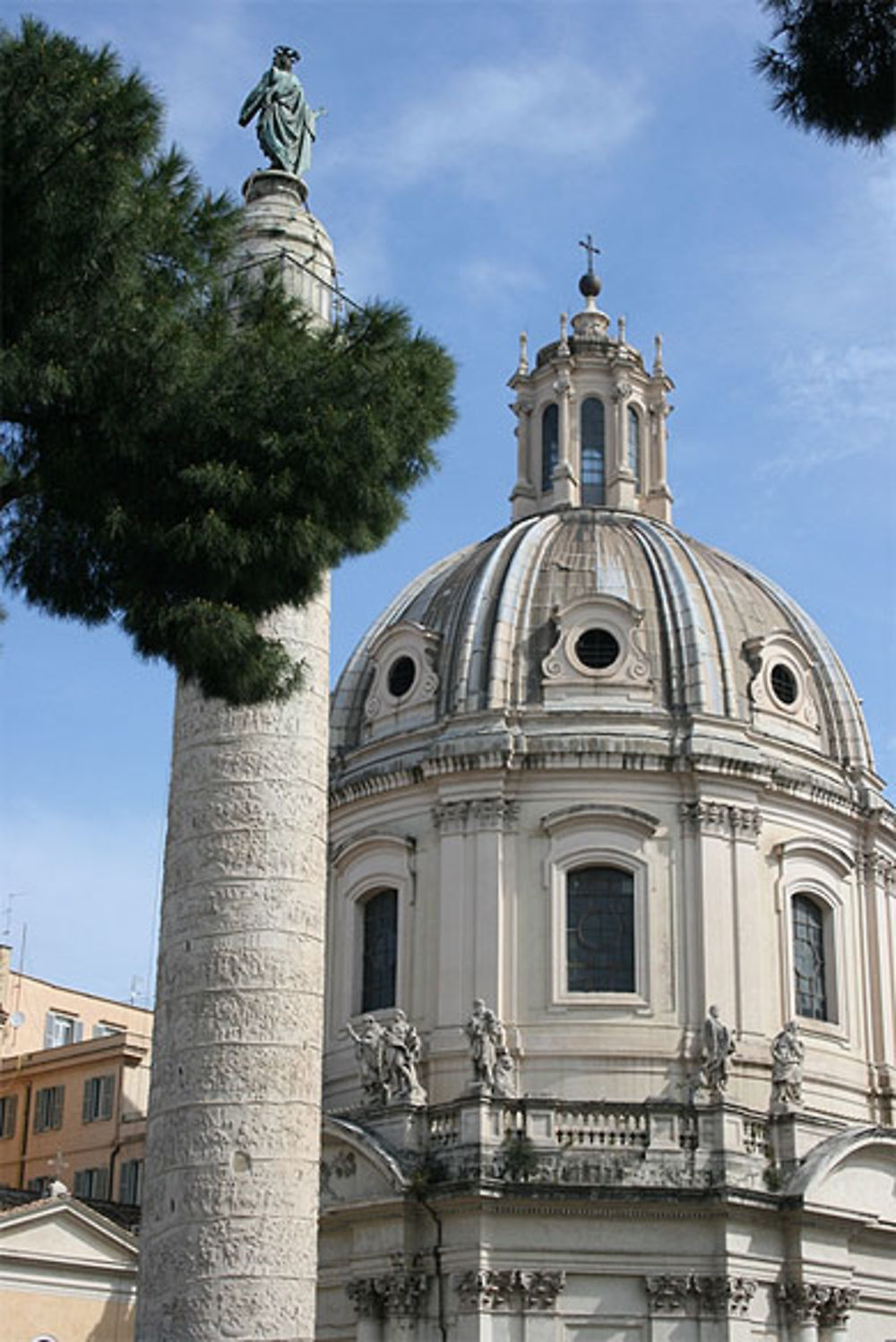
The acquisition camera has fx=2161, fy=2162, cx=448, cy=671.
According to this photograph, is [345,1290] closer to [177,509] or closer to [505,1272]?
[505,1272]

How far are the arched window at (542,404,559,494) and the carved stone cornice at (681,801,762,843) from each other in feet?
33.7

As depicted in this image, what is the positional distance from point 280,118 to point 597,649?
57.1 ft

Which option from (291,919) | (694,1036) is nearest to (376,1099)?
(694,1036)

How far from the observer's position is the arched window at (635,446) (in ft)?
157

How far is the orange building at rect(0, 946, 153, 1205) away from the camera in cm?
4397

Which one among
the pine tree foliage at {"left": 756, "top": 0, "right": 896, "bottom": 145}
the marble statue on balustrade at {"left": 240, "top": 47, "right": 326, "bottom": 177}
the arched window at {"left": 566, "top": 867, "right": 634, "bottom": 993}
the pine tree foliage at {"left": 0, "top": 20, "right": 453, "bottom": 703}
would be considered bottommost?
the pine tree foliage at {"left": 0, "top": 20, "right": 453, "bottom": 703}

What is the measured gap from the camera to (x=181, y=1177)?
21125mm

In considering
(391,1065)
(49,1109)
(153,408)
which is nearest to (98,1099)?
(49,1109)

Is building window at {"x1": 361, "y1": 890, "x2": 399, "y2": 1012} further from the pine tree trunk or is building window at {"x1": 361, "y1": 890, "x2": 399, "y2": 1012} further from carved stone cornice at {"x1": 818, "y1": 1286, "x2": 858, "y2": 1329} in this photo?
the pine tree trunk

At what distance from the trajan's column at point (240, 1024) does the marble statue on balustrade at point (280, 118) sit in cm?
366

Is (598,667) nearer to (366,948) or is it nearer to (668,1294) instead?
(366,948)

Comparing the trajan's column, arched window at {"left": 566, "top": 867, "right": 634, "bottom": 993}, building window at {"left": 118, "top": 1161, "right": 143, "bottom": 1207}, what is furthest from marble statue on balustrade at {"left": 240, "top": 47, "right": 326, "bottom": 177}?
building window at {"left": 118, "top": 1161, "right": 143, "bottom": 1207}

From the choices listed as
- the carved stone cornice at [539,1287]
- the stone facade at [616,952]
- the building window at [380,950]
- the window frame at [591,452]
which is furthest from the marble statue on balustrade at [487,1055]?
the window frame at [591,452]

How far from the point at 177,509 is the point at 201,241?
6.66ft
